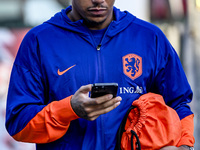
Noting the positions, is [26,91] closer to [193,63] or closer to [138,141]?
[138,141]

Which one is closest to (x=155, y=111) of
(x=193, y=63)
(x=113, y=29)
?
(x=113, y=29)

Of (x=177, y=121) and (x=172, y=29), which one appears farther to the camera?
(x=172, y=29)

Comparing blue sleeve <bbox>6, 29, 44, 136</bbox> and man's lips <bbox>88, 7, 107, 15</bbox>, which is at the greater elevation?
man's lips <bbox>88, 7, 107, 15</bbox>

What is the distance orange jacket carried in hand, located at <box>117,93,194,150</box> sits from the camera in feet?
8.52

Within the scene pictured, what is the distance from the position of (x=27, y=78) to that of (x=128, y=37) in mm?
740

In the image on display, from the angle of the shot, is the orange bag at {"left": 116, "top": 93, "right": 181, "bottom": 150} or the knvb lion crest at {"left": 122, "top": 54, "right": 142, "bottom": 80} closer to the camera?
the orange bag at {"left": 116, "top": 93, "right": 181, "bottom": 150}

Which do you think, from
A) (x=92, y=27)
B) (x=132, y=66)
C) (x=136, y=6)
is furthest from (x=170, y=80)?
(x=136, y=6)

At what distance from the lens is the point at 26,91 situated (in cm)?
269

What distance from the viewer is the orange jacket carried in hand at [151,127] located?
260cm

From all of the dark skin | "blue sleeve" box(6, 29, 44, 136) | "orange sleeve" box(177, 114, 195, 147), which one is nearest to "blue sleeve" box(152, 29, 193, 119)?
"orange sleeve" box(177, 114, 195, 147)

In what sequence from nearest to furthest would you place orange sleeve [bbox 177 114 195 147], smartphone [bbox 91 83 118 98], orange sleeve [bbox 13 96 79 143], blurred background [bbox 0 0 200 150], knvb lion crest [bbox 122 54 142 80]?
smartphone [bbox 91 83 118 98] → orange sleeve [bbox 13 96 79 143] → orange sleeve [bbox 177 114 195 147] → knvb lion crest [bbox 122 54 142 80] → blurred background [bbox 0 0 200 150]

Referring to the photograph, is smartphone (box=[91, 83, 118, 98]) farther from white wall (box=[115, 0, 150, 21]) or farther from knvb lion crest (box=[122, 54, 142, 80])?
white wall (box=[115, 0, 150, 21])

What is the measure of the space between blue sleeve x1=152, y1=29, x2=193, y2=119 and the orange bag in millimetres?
196

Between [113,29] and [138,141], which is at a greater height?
[113,29]
